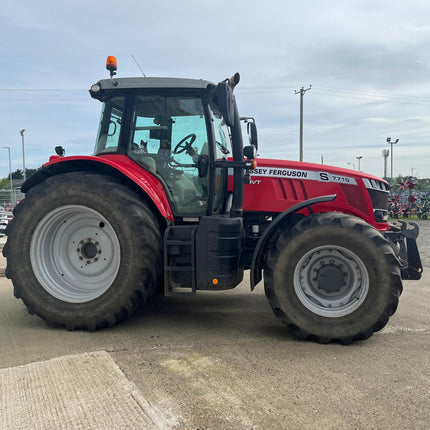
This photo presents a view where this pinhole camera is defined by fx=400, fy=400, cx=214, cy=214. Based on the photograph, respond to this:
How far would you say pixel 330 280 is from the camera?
3.50 meters

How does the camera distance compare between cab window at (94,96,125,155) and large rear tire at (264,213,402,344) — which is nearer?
large rear tire at (264,213,402,344)

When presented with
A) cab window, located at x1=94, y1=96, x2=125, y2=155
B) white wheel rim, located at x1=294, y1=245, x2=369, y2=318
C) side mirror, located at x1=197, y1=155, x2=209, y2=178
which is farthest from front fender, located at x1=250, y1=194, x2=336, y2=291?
cab window, located at x1=94, y1=96, x2=125, y2=155

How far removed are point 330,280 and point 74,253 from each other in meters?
2.46

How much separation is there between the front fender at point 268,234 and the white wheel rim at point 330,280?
36 centimetres

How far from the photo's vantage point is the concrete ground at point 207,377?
2221mm

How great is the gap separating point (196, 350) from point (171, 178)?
160 centimetres

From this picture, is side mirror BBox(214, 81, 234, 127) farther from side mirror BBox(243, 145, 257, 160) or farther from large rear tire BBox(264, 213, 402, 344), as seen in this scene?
large rear tire BBox(264, 213, 402, 344)

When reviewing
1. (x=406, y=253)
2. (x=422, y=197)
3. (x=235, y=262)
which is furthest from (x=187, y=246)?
(x=422, y=197)

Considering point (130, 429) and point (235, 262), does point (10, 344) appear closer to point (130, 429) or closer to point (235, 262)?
point (130, 429)

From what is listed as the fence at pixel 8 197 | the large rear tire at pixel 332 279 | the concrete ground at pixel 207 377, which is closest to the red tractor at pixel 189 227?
the large rear tire at pixel 332 279

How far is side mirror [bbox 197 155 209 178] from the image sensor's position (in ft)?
12.4

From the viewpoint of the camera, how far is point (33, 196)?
3717 millimetres

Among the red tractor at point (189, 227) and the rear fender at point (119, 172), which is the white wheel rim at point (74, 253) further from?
the rear fender at point (119, 172)

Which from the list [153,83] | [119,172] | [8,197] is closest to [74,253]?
[119,172]
